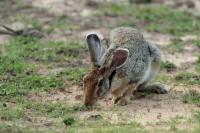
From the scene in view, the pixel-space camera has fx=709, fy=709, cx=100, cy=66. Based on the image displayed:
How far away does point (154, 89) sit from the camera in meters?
9.77

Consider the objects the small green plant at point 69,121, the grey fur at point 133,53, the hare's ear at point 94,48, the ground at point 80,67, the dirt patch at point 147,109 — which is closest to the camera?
the small green plant at point 69,121

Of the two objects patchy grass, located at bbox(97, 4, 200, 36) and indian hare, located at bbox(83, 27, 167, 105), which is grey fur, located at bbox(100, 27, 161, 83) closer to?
indian hare, located at bbox(83, 27, 167, 105)

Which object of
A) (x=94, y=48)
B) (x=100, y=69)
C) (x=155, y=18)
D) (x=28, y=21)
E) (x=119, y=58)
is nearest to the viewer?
(x=100, y=69)

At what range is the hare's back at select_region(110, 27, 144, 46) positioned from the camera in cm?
946

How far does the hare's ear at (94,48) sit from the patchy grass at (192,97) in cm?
130

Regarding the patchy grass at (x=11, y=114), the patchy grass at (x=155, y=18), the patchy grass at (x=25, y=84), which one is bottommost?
the patchy grass at (x=11, y=114)

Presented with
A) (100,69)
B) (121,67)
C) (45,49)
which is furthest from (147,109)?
(45,49)

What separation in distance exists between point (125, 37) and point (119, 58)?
33.4 inches

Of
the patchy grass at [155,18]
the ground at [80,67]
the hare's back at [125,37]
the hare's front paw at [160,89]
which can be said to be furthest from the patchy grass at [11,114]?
the patchy grass at [155,18]

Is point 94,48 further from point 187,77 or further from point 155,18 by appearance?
point 155,18

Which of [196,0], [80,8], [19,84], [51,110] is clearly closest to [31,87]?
[19,84]

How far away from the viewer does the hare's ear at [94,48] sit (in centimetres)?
876

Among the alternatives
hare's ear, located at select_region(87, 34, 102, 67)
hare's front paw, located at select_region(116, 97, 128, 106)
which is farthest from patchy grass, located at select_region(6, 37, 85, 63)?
hare's front paw, located at select_region(116, 97, 128, 106)

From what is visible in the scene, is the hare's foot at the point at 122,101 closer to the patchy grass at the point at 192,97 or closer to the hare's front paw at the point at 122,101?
the hare's front paw at the point at 122,101
